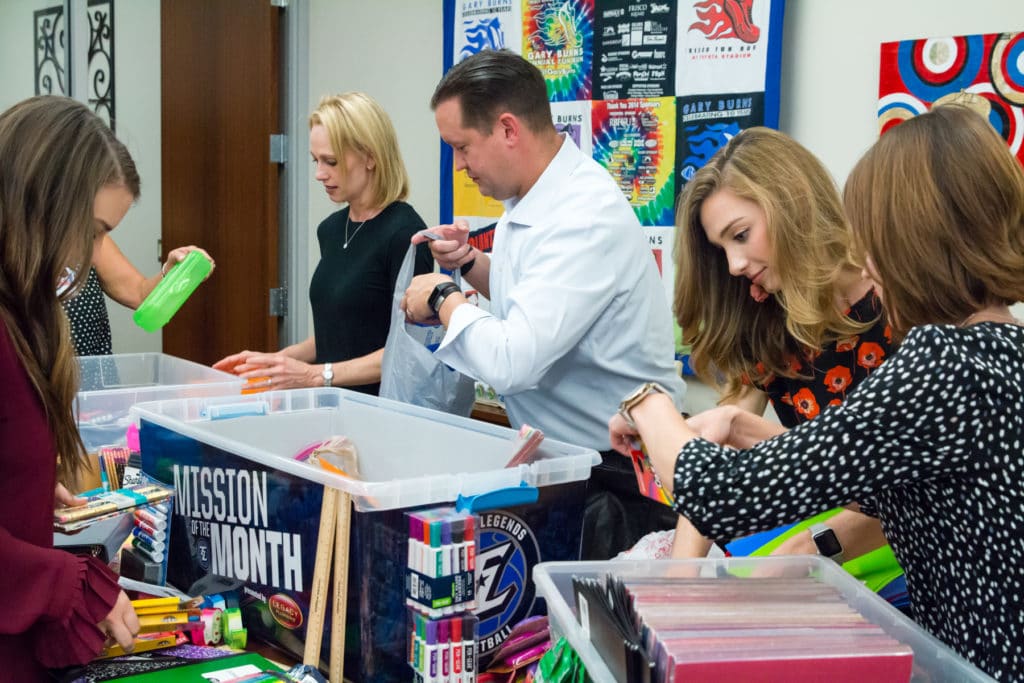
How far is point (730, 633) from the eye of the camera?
0.85 m

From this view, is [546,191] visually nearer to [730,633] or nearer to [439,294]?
[439,294]

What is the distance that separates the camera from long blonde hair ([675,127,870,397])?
5.28 ft

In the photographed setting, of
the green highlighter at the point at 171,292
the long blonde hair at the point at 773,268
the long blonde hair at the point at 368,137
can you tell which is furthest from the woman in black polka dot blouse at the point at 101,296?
the long blonde hair at the point at 773,268

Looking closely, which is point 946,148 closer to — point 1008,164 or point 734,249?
point 1008,164

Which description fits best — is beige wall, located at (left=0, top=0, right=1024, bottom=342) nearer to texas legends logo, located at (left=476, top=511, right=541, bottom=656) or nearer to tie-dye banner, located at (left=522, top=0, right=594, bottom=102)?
tie-dye banner, located at (left=522, top=0, right=594, bottom=102)

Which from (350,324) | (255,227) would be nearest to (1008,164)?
(350,324)

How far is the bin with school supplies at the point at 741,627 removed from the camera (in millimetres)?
812

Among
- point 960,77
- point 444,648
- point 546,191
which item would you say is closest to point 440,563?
point 444,648

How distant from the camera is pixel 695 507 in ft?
3.31

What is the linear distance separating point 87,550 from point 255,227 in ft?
8.57

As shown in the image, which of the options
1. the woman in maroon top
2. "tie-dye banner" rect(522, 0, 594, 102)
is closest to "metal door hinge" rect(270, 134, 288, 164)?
"tie-dye banner" rect(522, 0, 594, 102)

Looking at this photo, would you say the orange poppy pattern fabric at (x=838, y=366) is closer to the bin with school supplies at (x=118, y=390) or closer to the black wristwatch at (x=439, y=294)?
the black wristwatch at (x=439, y=294)

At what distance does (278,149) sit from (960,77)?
96.9 inches

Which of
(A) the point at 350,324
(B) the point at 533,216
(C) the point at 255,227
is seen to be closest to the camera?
(B) the point at 533,216
